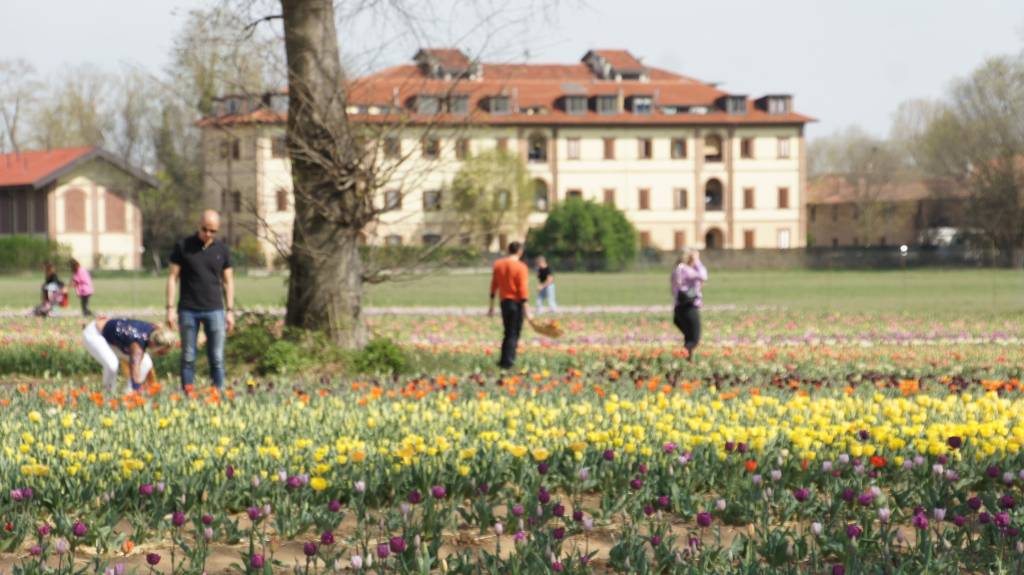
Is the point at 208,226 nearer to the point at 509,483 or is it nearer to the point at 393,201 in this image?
the point at 393,201

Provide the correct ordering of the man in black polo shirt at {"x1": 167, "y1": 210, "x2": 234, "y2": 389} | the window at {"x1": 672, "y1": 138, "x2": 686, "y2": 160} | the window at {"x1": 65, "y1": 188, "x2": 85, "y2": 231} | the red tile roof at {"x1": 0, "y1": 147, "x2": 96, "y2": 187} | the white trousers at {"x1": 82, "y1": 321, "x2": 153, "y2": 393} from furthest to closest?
the window at {"x1": 672, "y1": 138, "x2": 686, "y2": 160} → the window at {"x1": 65, "y1": 188, "x2": 85, "y2": 231} → the red tile roof at {"x1": 0, "y1": 147, "x2": 96, "y2": 187} → the man in black polo shirt at {"x1": 167, "y1": 210, "x2": 234, "y2": 389} → the white trousers at {"x1": 82, "y1": 321, "x2": 153, "y2": 393}

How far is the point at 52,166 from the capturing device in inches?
2532

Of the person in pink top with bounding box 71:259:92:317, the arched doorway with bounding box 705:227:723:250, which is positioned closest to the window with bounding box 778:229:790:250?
the arched doorway with bounding box 705:227:723:250

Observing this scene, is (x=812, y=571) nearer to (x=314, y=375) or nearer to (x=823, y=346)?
(x=314, y=375)

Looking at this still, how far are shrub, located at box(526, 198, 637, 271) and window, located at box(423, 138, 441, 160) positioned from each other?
55.2 meters

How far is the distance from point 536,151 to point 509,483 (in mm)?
77931

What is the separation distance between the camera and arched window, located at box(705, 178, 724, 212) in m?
86.6

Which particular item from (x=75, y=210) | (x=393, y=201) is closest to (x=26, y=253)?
(x=75, y=210)

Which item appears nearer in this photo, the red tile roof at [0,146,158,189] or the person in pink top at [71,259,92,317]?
the person in pink top at [71,259,92,317]

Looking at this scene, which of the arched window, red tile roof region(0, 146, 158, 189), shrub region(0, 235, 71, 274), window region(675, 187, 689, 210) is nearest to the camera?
shrub region(0, 235, 71, 274)

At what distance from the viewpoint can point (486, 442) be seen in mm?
6824

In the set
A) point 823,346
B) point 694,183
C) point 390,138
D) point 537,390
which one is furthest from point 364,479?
point 694,183

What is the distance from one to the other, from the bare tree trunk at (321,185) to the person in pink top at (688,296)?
3625 mm

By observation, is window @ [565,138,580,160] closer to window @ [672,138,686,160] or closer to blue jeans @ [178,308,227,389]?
window @ [672,138,686,160]
